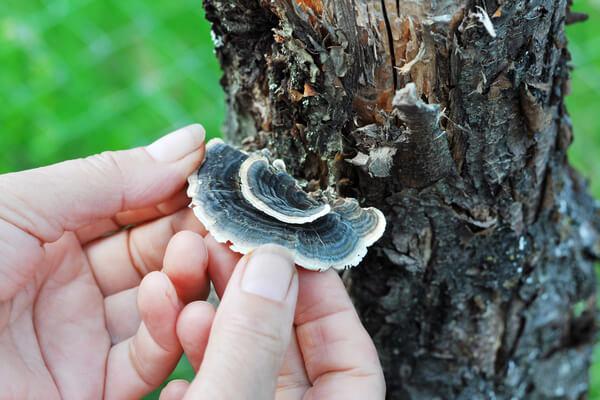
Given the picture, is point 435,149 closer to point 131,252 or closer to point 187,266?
point 187,266

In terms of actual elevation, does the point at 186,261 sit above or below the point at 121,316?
above

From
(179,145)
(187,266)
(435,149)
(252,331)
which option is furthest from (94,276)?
(435,149)

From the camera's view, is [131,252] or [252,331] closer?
[252,331]

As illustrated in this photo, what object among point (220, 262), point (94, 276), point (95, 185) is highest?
point (95, 185)

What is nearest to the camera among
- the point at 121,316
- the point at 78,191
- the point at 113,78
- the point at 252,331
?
the point at 252,331

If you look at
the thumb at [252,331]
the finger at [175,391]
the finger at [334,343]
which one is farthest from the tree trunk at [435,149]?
the finger at [175,391]
